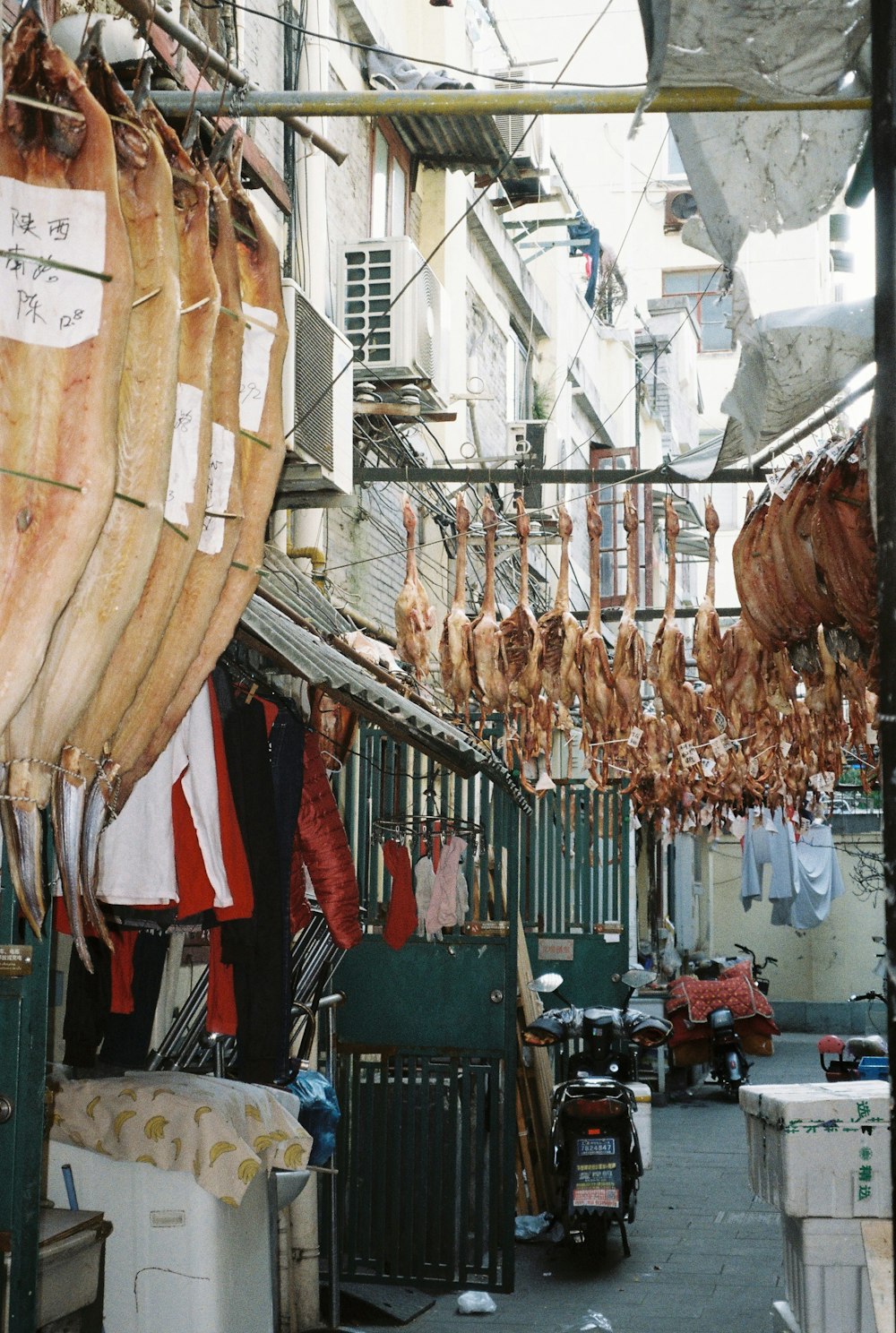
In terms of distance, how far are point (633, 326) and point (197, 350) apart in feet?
93.2

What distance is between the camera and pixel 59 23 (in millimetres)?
4121

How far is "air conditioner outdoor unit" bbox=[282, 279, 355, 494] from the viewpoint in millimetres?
8281

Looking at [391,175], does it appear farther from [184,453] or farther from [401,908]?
[184,453]

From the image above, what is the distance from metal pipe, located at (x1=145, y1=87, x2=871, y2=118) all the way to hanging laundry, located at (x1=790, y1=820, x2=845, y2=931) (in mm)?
25735

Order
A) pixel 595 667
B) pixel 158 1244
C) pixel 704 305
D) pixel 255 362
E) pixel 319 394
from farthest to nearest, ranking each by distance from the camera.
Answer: pixel 704 305 → pixel 595 667 → pixel 319 394 → pixel 158 1244 → pixel 255 362

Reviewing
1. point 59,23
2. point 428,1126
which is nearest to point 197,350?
point 59,23

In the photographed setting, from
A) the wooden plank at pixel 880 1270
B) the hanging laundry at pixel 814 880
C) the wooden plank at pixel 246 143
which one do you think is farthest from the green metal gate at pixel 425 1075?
the hanging laundry at pixel 814 880

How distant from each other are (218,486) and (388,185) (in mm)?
12199

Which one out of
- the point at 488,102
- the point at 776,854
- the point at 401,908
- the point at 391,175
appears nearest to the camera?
the point at 488,102

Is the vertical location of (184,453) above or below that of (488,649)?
below

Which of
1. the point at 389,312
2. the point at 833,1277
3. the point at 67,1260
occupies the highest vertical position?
the point at 389,312

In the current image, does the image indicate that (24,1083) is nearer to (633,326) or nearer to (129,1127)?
(129,1127)

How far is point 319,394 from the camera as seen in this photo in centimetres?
859

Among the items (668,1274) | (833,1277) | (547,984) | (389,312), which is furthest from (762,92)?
(547,984)
